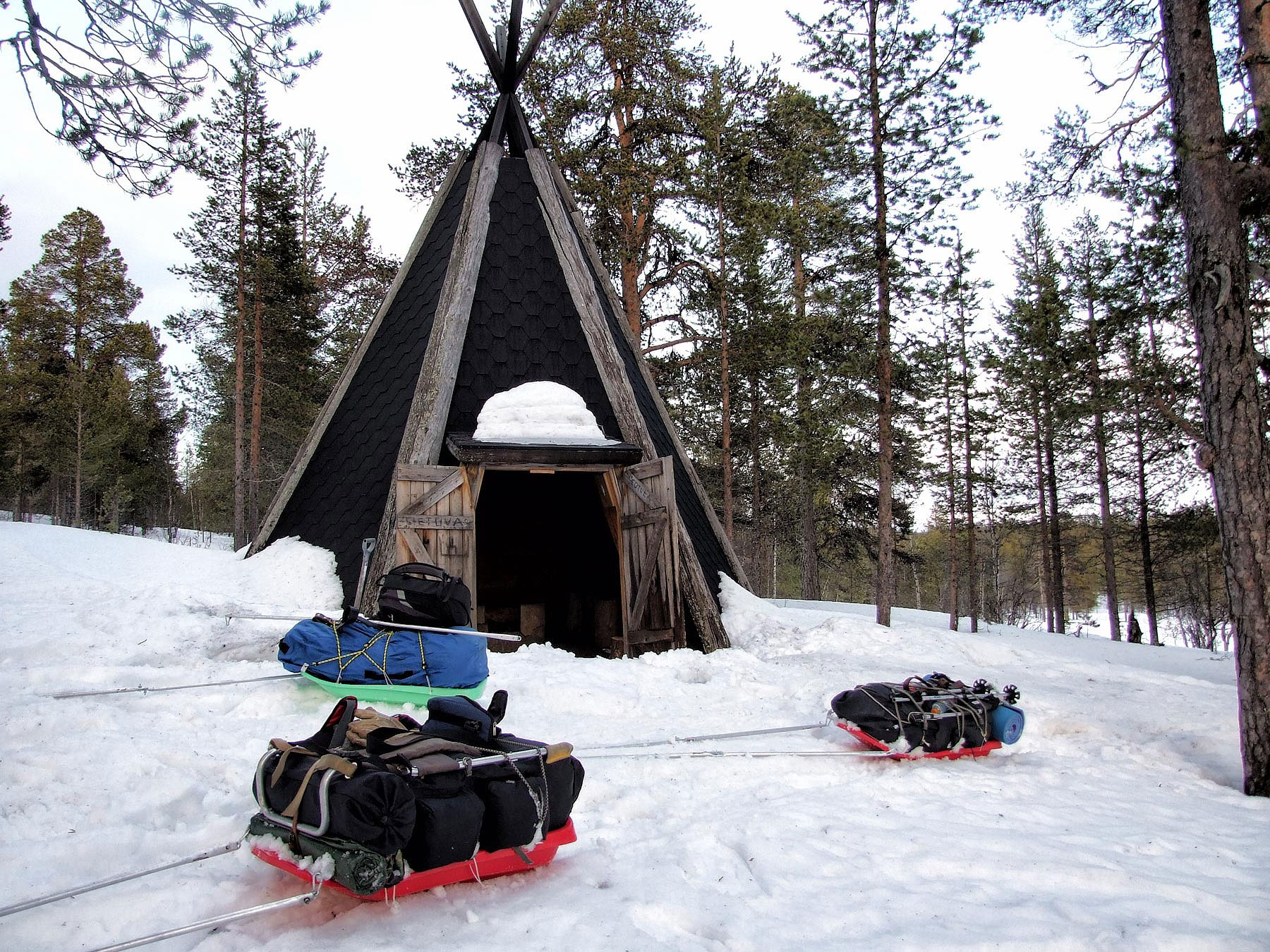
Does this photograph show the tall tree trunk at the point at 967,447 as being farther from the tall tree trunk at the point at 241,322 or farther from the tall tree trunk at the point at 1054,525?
the tall tree trunk at the point at 241,322

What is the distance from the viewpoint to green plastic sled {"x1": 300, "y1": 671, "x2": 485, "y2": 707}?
4.74 meters

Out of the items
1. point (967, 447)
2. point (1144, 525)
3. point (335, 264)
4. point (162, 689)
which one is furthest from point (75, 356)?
point (1144, 525)

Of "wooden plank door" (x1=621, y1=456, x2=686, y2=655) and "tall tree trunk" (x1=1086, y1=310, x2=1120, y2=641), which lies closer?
"wooden plank door" (x1=621, y1=456, x2=686, y2=655)

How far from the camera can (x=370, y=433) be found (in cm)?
866

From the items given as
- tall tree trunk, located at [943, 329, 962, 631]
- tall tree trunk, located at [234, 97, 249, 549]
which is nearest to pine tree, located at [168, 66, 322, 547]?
tall tree trunk, located at [234, 97, 249, 549]

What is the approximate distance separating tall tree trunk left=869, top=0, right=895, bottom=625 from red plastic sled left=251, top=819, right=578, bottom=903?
38.6ft

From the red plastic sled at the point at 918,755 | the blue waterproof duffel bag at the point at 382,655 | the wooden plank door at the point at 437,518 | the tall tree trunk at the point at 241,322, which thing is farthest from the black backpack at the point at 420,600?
the tall tree trunk at the point at 241,322

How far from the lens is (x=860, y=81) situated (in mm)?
13570

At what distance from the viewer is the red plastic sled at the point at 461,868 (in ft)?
8.00

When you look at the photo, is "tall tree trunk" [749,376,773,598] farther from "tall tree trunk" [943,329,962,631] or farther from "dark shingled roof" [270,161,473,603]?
"dark shingled roof" [270,161,473,603]

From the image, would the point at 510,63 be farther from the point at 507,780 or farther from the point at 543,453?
the point at 507,780

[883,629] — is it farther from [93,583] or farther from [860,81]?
[860,81]

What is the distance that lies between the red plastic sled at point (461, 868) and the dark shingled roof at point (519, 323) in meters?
5.70

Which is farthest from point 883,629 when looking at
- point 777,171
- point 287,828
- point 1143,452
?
point 1143,452
